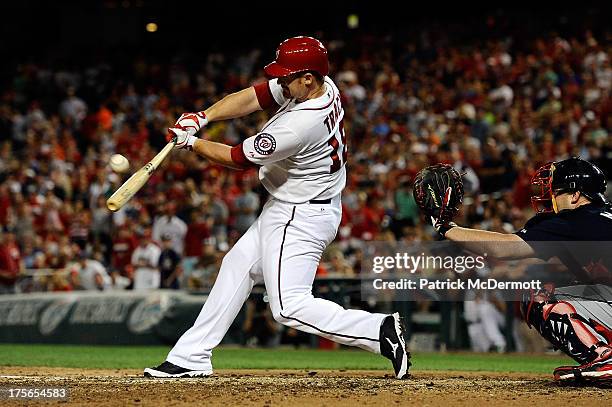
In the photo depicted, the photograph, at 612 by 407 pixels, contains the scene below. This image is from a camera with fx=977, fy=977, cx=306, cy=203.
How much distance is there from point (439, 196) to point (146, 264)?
307 inches

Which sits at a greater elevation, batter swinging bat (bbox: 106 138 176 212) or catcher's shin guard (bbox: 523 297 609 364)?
batter swinging bat (bbox: 106 138 176 212)

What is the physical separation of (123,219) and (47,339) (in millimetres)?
3090

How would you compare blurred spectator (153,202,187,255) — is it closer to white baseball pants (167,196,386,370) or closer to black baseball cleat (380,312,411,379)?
white baseball pants (167,196,386,370)

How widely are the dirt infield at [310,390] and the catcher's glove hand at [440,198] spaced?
38.1 inches

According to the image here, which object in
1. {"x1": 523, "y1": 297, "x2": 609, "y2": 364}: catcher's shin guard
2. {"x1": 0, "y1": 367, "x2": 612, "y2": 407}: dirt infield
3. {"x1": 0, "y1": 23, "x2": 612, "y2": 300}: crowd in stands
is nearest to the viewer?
{"x1": 0, "y1": 367, "x2": 612, "y2": 407}: dirt infield

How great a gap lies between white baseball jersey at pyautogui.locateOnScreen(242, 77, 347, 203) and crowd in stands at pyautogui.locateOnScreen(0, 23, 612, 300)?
5392mm

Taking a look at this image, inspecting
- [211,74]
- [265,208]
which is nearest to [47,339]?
[265,208]

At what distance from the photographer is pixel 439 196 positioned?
222 inches

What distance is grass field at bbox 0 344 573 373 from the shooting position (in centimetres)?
822

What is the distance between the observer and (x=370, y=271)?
10.9 meters

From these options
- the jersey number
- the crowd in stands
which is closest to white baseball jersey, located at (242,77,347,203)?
the jersey number

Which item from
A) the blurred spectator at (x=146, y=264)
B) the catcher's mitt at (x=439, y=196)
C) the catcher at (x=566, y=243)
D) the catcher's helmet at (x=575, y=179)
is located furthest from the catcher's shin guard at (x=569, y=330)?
the blurred spectator at (x=146, y=264)

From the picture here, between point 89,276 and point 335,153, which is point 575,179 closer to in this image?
point 335,153

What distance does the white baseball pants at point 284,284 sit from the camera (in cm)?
570
